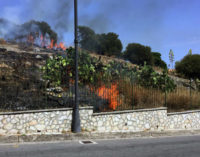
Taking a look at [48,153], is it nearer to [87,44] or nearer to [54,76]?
[54,76]

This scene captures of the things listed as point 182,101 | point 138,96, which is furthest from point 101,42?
point 138,96

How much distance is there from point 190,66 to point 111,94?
2632 centimetres

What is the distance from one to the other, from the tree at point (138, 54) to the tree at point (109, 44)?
2.22m

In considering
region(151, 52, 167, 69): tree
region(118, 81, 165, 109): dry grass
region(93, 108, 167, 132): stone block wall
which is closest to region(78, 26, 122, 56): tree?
region(151, 52, 167, 69): tree

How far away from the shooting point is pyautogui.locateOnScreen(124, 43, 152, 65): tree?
4556 cm

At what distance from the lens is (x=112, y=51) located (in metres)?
45.6

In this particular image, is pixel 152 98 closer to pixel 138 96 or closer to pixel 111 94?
pixel 138 96

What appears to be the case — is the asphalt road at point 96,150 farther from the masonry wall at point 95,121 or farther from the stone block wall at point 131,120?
the stone block wall at point 131,120

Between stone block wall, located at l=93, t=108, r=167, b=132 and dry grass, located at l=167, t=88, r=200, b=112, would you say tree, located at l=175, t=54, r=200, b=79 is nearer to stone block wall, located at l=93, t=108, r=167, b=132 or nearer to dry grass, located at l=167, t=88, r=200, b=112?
dry grass, located at l=167, t=88, r=200, b=112

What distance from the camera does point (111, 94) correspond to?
36.7 feet

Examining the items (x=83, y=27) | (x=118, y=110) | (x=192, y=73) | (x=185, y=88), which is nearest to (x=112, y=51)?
(x=83, y=27)

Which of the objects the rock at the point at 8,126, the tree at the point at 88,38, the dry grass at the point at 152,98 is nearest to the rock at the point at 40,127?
the rock at the point at 8,126

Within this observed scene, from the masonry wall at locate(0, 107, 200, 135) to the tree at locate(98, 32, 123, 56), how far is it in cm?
3167

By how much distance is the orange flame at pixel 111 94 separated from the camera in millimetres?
10895
